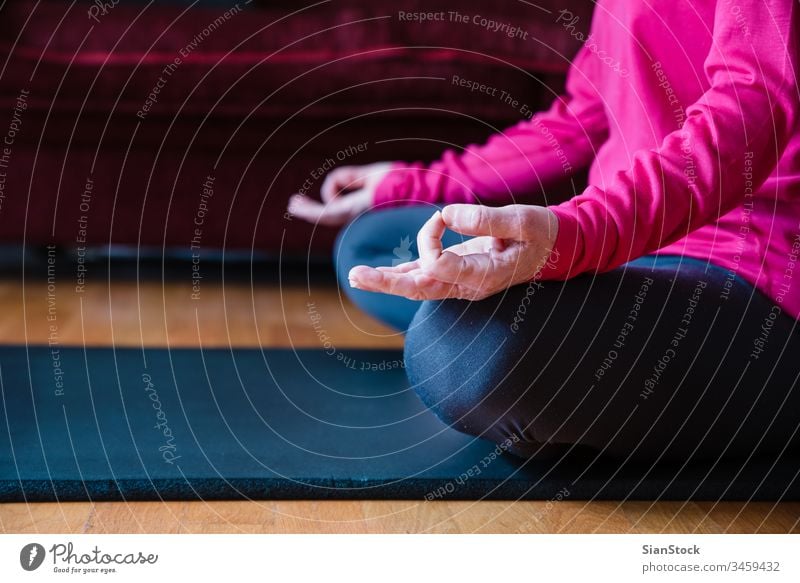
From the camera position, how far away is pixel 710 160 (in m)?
0.67

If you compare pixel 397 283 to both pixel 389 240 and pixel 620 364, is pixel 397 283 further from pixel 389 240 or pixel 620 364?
pixel 389 240

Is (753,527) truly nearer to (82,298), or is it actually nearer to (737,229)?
(737,229)

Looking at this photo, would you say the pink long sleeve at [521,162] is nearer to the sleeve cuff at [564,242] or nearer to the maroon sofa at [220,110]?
the sleeve cuff at [564,242]

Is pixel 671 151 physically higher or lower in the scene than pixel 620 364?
higher

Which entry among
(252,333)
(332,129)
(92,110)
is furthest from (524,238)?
(92,110)

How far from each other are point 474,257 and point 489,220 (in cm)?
4

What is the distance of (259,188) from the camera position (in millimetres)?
1537

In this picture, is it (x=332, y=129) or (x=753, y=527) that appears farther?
(x=332, y=129)

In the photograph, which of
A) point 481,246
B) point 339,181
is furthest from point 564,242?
point 339,181

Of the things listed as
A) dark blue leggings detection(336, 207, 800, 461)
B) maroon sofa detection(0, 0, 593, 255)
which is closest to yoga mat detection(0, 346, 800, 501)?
dark blue leggings detection(336, 207, 800, 461)

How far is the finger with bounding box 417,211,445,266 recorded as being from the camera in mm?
614
